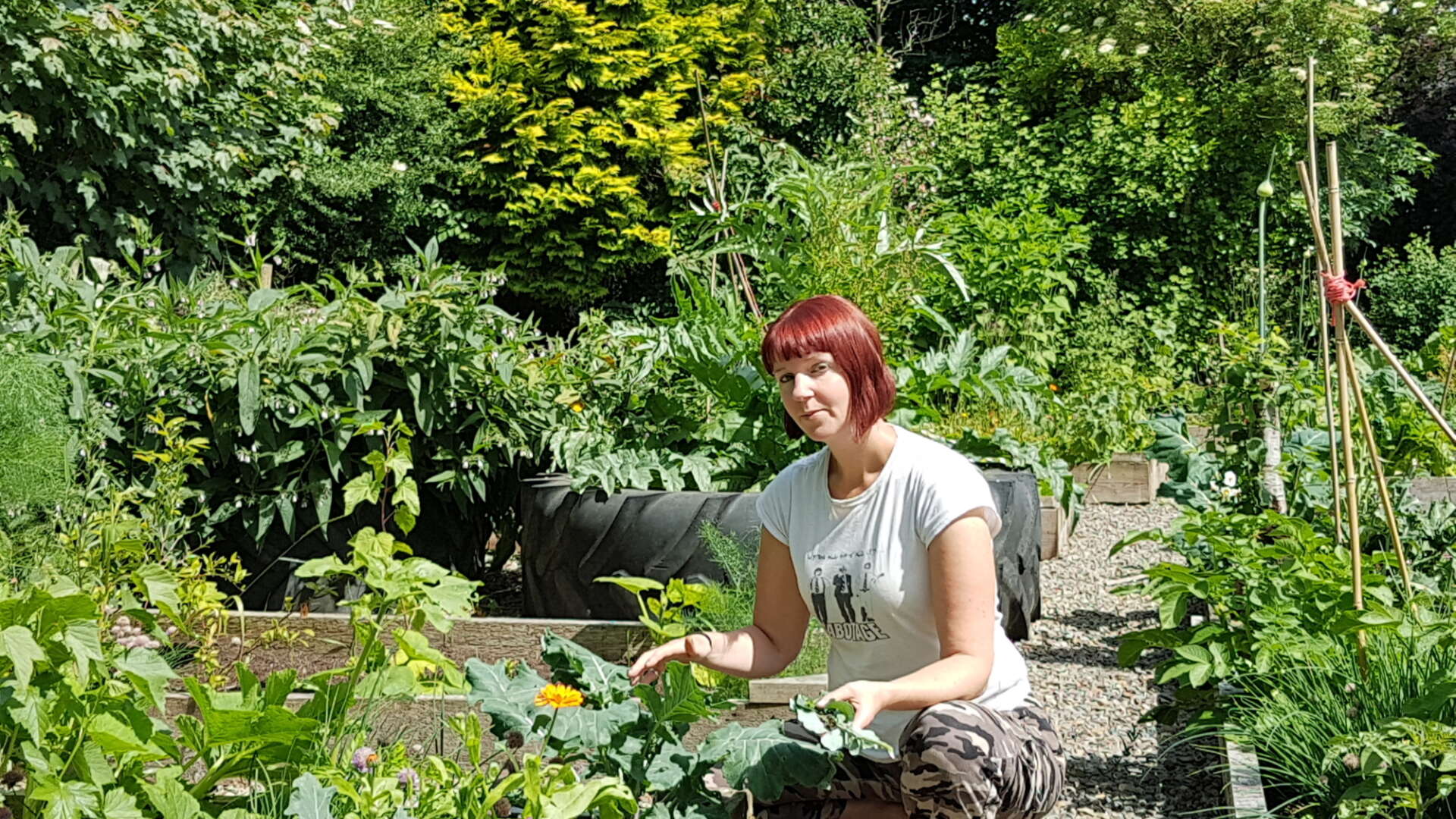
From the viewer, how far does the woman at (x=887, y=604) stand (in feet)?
5.72

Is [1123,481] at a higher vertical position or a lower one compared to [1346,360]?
lower

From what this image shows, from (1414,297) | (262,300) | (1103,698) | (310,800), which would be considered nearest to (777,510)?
(310,800)

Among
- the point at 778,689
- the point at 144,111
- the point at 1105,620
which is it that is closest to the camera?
the point at 778,689

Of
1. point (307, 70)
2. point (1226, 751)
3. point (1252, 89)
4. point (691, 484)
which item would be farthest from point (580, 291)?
point (1226, 751)

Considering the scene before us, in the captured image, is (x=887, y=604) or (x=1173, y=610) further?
(x=1173, y=610)

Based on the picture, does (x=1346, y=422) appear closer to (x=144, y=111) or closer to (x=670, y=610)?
(x=670, y=610)

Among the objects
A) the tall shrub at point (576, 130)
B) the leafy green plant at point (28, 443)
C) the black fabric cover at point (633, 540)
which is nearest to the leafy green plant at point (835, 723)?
the black fabric cover at point (633, 540)

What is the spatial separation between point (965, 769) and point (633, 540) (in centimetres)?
179

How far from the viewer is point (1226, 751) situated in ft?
7.62

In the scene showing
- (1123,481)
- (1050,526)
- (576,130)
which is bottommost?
(1123,481)

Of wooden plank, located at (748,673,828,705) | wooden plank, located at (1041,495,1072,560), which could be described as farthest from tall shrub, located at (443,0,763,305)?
wooden plank, located at (748,673,828,705)

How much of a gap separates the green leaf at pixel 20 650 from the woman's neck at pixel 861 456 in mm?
1099

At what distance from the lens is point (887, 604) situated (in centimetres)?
188

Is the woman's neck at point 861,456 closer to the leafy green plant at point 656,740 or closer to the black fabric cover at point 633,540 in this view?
the leafy green plant at point 656,740
